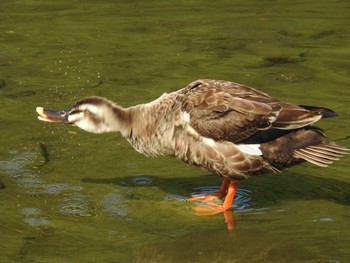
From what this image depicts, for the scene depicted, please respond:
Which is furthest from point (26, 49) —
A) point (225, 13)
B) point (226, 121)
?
point (226, 121)

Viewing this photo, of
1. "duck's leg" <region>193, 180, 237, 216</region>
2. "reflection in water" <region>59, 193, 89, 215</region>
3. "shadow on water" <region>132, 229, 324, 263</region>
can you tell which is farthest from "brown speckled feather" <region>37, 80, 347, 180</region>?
"reflection in water" <region>59, 193, 89, 215</region>

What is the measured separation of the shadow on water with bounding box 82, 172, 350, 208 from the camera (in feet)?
29.7

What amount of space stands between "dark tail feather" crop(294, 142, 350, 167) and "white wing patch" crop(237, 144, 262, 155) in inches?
13.6

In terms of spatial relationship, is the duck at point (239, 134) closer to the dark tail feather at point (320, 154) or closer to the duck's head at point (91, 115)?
the dark tail feather at point (320, 154)

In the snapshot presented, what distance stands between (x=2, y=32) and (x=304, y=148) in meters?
7.06

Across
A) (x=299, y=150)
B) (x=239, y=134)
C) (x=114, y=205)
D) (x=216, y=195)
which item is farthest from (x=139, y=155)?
(x=299, y=150)

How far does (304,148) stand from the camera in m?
8.65

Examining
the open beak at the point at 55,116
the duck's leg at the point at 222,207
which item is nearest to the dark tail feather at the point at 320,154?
the duck's leg at the point at 222,207

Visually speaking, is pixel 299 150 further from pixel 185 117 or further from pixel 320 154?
pixel 185 117

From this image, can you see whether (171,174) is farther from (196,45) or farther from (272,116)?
(196,45)

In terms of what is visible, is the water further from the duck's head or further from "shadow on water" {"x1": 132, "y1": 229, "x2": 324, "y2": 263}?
the duck's head

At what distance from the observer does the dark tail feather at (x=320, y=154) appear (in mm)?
8594

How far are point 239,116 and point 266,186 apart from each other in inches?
43.6

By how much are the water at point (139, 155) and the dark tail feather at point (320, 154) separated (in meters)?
0.46
